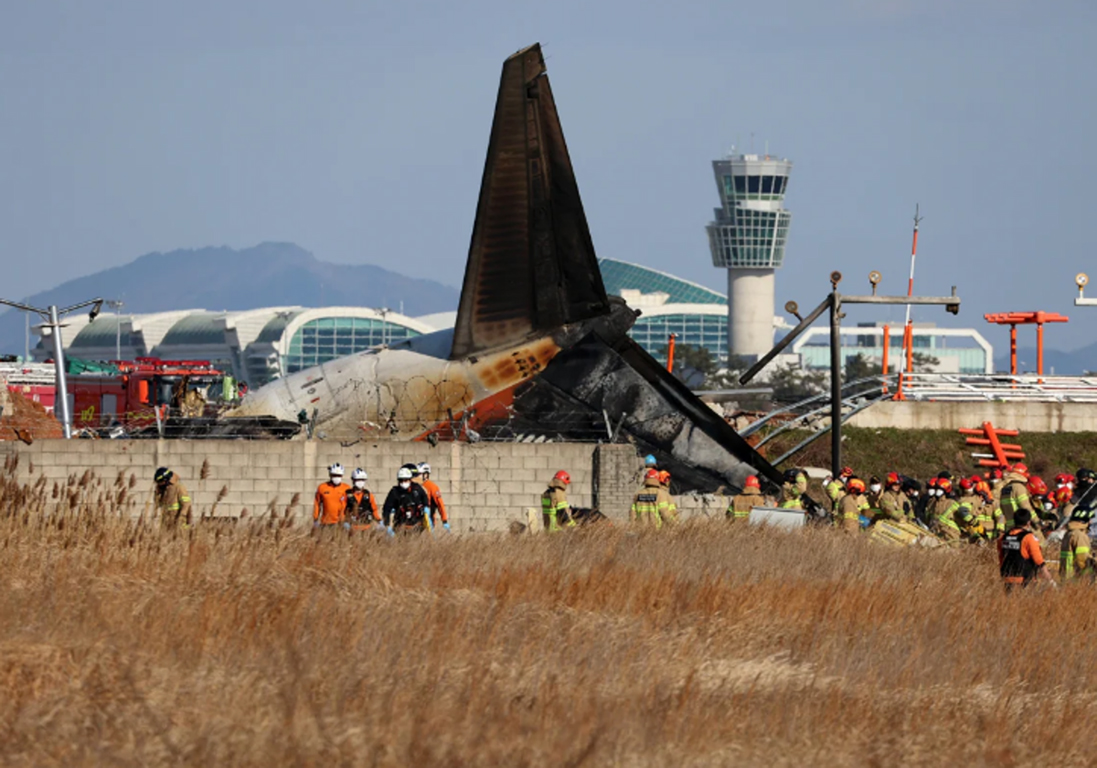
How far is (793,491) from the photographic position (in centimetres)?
2792

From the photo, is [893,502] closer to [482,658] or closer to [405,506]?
[405,506]

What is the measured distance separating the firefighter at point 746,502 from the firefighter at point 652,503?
1.76 m

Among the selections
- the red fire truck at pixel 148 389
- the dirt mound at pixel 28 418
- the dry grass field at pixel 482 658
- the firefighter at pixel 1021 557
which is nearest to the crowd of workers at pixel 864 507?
the firefighter at pixel 1021 557

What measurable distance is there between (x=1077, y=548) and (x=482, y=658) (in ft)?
32.3

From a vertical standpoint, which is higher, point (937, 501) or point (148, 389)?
point (148, 389)

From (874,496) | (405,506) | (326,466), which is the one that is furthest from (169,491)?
(874,496)

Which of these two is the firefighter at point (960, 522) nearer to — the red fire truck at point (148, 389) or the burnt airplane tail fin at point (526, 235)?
the burnt airplane tail fin at point (526, 235)

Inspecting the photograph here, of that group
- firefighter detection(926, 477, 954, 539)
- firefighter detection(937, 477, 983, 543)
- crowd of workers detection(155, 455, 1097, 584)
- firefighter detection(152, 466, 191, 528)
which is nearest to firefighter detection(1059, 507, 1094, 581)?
crowd of workers detection(155, 455, 1097, 584)

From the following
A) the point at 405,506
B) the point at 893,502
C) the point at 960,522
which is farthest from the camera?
the point at 893,502

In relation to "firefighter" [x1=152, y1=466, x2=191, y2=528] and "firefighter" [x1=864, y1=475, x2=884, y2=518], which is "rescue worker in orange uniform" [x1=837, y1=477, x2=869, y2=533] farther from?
"firefighter" [x1=152, y1=466, x2=191, y2=528]

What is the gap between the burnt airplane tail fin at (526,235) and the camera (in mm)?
28781

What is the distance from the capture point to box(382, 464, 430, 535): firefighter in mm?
20484

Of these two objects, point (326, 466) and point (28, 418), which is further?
point (28, 418)

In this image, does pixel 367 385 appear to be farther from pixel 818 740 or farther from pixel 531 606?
pixel 818 740
